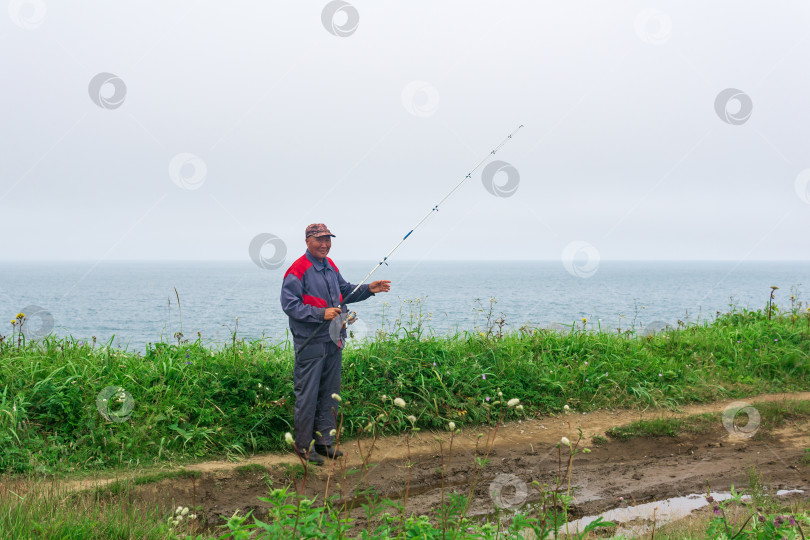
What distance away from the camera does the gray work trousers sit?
6309 millimetres

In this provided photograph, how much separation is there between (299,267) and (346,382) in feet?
6.19

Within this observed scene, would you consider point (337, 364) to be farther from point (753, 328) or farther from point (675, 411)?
point (753, 328)

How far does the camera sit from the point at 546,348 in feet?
30.3

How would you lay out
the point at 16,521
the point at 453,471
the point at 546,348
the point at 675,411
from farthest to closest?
1. the point at 546,348
2. the point at 675,411
3. the point at 453,471
4. the point at 16,521

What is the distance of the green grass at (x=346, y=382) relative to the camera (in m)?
6.11

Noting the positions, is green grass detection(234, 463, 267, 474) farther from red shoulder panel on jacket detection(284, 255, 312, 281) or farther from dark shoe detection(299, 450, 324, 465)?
red shoulder panel on jacket detection(284, 255, 312, 281)

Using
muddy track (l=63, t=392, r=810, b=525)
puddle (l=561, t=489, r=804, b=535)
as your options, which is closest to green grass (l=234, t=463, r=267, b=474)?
muddy track (l=63, t=392, r=810, b=525)

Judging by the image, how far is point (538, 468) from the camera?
21.0 feet

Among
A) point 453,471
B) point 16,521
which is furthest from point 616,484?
point 16,521

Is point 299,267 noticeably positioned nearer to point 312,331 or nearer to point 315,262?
point 315,262

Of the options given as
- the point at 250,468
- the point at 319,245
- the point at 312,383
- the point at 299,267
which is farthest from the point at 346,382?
the point at 319,245

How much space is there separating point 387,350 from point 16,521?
4.92m

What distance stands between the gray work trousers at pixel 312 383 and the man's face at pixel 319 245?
0.97 meters

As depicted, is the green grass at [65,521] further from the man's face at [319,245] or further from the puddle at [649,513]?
the puddle at [649,513]
